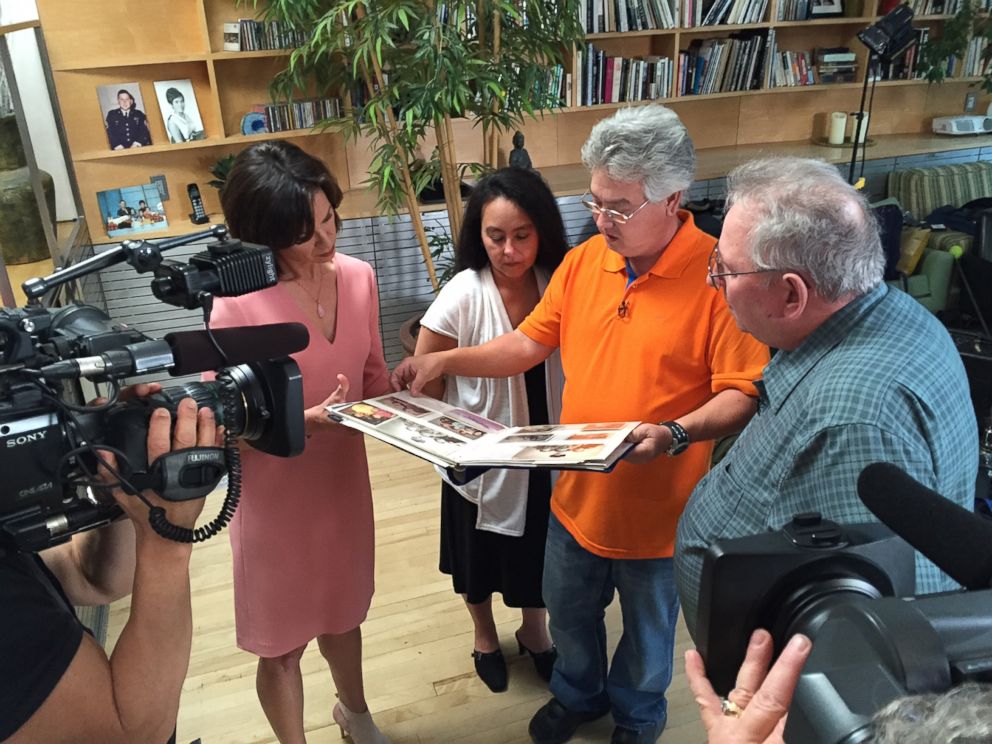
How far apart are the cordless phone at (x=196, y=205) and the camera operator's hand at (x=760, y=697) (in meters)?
3.47

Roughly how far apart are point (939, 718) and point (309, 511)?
4.19ft

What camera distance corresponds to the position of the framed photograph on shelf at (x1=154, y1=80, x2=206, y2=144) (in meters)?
3.45

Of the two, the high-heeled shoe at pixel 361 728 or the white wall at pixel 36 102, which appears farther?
the white wall at pixel 36 102

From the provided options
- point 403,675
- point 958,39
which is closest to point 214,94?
point 403,675

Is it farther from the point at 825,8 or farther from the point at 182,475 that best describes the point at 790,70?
the point at 182,475

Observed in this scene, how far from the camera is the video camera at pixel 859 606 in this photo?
44 cm

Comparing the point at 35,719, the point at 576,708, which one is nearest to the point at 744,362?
the point at 576,708

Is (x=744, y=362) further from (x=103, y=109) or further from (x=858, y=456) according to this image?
(x=103, y=109)

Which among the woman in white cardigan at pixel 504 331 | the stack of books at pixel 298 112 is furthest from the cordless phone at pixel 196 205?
the woman in white cardigan at pixel 504 331

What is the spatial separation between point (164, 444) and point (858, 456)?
811mm

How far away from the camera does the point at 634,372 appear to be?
1.47 metres

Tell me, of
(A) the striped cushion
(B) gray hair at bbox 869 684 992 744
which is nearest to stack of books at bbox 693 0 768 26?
(A) the striped cushion

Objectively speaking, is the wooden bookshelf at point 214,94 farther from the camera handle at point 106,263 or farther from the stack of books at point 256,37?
the camera handle at point 106,263

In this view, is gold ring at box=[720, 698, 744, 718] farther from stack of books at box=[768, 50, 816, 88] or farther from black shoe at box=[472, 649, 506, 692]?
stack of books at box=[768, 50, 816, 88]
